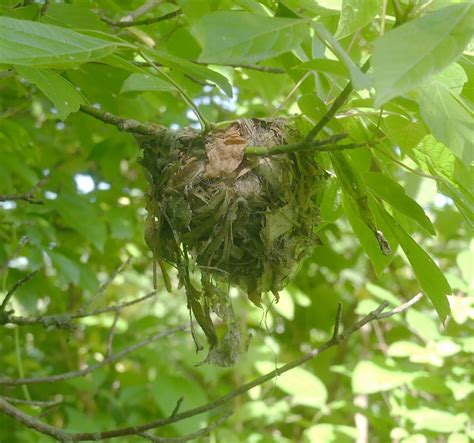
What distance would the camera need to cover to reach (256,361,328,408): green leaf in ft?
8.44

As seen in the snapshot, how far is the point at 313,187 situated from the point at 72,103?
45 cm

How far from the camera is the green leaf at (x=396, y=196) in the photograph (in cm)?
116

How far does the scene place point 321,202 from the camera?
145 centimetres

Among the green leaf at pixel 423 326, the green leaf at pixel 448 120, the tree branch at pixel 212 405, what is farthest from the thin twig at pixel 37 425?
the green leaf at pixel 423 326

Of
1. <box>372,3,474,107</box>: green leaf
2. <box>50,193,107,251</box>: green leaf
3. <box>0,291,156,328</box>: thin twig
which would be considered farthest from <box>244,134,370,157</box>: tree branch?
<box>50,193,107,251</box>: green leaf

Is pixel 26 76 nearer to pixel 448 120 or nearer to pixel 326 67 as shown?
pixel 326 67

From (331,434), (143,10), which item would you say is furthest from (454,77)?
(331,434)

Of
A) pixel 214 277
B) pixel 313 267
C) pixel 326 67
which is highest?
pixel 326 67

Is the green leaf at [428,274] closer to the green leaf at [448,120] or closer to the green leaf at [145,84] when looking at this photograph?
the green leaf at [448,120]

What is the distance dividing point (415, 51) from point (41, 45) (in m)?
0.48

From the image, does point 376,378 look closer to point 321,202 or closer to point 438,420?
point 438,420

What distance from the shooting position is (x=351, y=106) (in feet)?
3.75

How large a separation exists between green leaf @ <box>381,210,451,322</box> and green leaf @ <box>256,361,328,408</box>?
1432 mm

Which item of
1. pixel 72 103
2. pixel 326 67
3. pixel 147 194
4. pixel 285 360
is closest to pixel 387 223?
pixel 326 67
